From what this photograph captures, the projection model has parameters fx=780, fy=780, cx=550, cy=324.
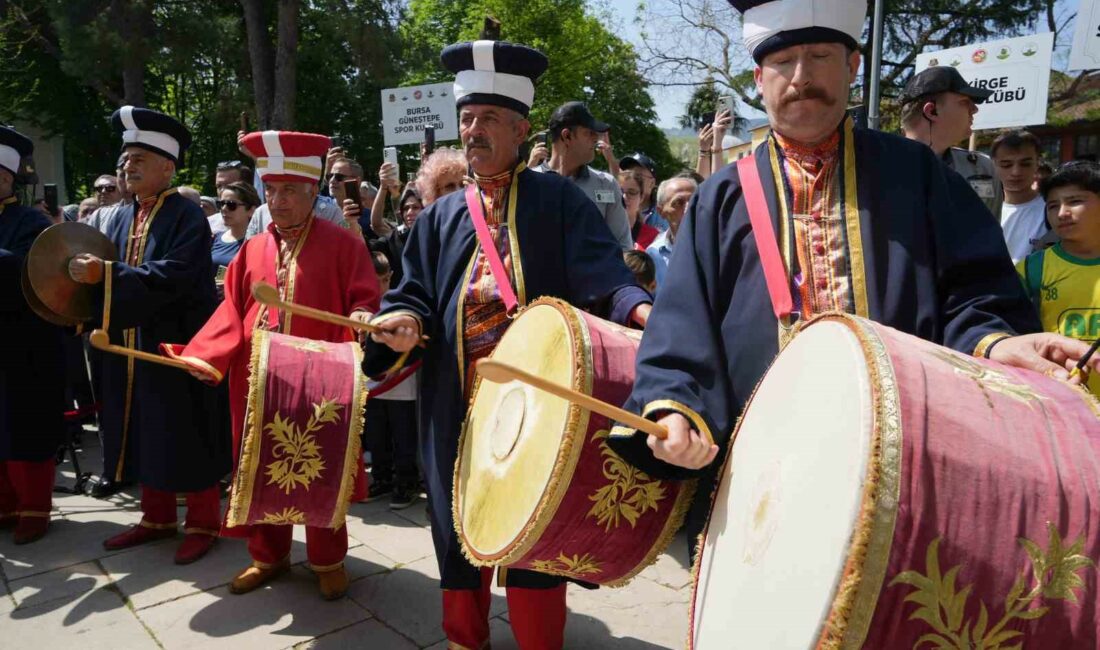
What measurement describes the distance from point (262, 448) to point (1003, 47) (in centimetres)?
575

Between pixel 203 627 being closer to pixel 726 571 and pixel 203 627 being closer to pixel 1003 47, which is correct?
pixel 726 571

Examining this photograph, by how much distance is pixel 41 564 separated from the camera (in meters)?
4.00

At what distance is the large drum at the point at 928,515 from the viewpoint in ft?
3.79

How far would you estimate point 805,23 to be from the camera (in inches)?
72.5

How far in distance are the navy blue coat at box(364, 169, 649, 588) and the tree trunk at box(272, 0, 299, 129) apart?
14.4 m

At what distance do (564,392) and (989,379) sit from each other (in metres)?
0.77

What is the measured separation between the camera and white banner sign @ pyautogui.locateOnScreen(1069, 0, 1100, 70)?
15.7 feet

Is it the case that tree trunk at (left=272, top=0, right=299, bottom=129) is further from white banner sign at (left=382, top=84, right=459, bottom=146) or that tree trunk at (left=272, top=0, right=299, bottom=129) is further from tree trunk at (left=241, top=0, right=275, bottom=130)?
white banner sign at (left=382, top=84, right=459, bottom=146)

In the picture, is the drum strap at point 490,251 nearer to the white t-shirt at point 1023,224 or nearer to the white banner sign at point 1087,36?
the white t-shirt at point 1023,224

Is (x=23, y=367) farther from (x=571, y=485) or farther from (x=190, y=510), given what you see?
(x=571, y=485)

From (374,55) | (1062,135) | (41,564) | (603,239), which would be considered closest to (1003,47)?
(603,239)

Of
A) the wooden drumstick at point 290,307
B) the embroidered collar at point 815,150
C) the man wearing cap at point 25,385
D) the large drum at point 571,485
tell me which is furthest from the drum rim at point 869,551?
the man wearing cap at point 25,385

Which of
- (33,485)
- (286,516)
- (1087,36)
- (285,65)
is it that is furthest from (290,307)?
(285,65)

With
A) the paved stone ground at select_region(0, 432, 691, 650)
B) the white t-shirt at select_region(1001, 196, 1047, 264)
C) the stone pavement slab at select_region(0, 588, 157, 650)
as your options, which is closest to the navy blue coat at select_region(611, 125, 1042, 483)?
the paved stone ground at select_region(0, 432, 691, 650)
